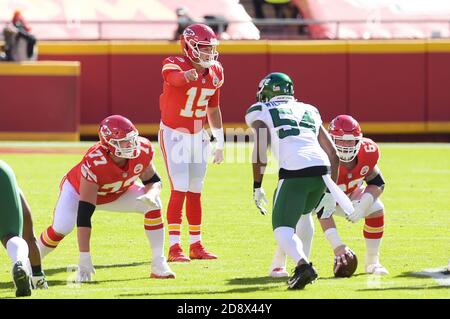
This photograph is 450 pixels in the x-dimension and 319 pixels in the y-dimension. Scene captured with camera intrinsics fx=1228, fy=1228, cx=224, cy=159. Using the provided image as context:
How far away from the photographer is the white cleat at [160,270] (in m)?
9.30

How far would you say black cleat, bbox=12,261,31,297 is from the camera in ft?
25.9

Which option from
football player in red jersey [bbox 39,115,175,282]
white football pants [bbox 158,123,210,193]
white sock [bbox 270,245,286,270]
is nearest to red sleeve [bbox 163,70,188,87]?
white football pants [bbox 158,123,210,193]

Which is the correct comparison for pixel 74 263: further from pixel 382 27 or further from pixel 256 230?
pixel 382 27

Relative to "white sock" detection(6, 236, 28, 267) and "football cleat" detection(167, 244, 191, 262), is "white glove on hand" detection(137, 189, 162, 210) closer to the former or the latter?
"football cleat" detection(167, 244, 191, 262)

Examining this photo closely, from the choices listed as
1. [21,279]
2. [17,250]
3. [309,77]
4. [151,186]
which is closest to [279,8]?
[309,77]

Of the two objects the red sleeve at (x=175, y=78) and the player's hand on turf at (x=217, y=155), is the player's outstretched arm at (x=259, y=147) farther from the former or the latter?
the player's hand on turf at (x=217, y=155)

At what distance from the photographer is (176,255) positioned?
10.3 m

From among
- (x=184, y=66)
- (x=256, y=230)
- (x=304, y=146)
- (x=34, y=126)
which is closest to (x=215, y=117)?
(x=184, y=66)

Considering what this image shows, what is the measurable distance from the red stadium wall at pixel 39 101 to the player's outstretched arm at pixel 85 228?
1351 centimetres

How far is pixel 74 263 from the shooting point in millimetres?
10195

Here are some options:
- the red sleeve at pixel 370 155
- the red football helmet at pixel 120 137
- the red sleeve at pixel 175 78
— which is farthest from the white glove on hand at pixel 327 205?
the red sleeve at pixel 175 78

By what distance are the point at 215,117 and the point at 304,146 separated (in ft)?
7.97

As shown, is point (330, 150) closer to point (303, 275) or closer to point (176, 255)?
point (303, 275)

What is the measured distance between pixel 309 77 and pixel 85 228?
14746 millimetres
